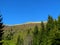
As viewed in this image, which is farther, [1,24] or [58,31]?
[58,31]

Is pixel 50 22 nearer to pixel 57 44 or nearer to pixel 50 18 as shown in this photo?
pixel 50 18

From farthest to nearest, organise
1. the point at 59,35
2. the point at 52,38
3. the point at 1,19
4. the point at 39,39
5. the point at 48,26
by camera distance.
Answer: the point at 39,39 → the point at 48,26 → the point at 52,38 → the point at 59,35 → the point at 1,19

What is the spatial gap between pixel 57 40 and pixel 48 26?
83.2 feet

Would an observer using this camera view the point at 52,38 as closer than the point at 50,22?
Yes

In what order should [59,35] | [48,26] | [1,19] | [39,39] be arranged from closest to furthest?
[1,19] < [59,35] < [48,26] < [39,39]

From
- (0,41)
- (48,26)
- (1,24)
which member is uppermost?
(48,26)

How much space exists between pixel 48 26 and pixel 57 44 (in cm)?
2612

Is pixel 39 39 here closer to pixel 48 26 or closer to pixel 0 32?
pixel 48 26

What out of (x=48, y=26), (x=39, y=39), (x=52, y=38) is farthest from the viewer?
(x=39, y=39)

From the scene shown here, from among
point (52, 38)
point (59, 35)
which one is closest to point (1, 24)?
point (59, 35)

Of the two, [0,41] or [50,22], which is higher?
[50,22]

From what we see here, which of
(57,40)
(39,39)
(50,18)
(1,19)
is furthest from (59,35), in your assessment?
(39,39)

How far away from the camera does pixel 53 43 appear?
54125 mm

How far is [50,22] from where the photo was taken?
257 ft
